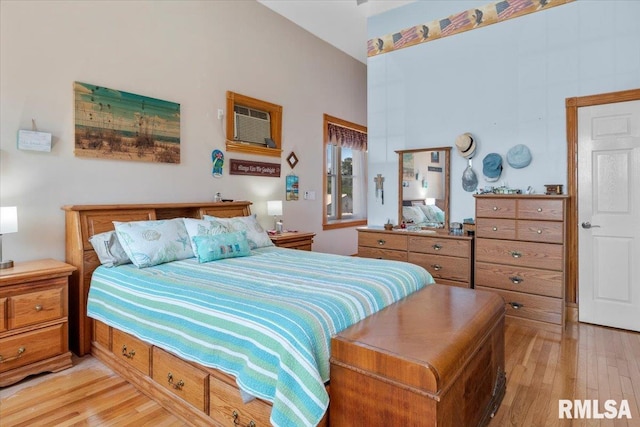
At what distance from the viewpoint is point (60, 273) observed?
2416 millimetres

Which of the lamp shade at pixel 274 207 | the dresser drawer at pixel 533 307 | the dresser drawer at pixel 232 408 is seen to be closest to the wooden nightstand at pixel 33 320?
the dresser drawer at pixel 232 408

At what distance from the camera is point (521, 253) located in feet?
10.6

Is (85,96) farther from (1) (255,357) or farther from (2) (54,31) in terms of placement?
(1) (255,357)

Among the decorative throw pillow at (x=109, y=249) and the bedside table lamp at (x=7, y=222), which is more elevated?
the bedside table lamp at (x=7, y=222)

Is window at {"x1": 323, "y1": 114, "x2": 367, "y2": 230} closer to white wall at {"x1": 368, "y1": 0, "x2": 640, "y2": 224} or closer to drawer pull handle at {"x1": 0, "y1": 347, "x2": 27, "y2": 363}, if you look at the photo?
white wall at {"x1": 368, "y1": 0, "x2": 640, "y2": 224}

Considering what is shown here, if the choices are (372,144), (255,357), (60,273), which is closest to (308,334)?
(255,357)

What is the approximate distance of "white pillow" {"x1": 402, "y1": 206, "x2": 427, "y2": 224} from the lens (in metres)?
4.21

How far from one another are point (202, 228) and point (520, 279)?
2.81 meters

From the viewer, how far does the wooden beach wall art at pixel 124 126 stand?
2.93 metres

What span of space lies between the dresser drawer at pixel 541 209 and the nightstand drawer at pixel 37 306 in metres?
3.65

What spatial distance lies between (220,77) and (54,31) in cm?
152

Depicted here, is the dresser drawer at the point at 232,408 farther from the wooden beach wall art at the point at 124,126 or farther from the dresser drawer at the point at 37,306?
the wooden beach wall art at the point at 124,126

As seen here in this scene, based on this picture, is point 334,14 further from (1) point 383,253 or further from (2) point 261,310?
(2) point 261,310

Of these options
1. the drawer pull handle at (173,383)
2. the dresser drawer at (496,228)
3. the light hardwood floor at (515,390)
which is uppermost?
the dresser drawer at (496,228)
